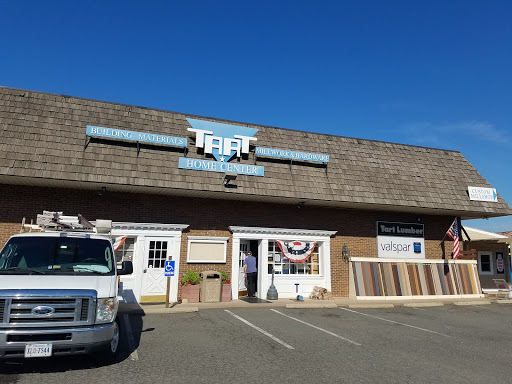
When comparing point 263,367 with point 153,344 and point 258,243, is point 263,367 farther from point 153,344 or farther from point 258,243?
point 258,243

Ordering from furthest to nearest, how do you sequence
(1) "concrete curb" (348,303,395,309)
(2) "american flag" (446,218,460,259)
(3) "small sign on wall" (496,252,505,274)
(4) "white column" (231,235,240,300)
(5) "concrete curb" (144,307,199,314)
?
(3) "small sign on wall" (496,252,505,274) < (2) "american flag" (446,218,460,259) < (4) "white column" (231,235,240,300) < (1) "concrete curb" (348,303,395,309) < (5) "concrete curb" (144,307,199,314)

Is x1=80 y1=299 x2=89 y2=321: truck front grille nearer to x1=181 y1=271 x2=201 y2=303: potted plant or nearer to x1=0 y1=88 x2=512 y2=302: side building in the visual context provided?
x1=0 y1=88 x2=512 y2=302: side building

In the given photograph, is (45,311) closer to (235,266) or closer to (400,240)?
(235,266)

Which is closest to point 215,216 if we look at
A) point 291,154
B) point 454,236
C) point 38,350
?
point 291,154

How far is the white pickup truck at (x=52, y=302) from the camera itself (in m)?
5.10

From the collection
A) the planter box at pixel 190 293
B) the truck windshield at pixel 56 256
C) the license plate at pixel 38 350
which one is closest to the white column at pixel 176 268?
the planter box at pixel 190 293

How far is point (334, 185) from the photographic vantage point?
48.6 feet

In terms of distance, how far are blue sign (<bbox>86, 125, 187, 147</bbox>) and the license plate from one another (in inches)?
341

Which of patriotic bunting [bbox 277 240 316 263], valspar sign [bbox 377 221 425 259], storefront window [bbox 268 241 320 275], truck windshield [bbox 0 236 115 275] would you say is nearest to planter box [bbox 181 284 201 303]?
storefront window [bbox 268 241 320 275]

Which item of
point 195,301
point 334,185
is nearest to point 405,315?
point 334,185

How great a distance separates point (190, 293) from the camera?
41.9 ft

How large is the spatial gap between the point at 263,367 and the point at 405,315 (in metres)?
7.59

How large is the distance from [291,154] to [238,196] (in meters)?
2.96

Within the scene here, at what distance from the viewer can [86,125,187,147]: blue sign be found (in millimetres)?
12430
